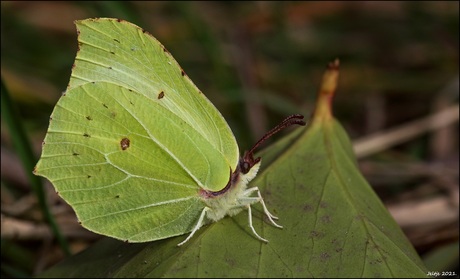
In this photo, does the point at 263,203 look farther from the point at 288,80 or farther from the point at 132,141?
the point at 288,80

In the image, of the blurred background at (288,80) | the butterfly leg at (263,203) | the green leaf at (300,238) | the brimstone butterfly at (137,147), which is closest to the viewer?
the green leaf at (300,238)

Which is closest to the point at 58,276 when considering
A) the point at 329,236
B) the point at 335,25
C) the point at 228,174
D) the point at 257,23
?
the point at 228,174

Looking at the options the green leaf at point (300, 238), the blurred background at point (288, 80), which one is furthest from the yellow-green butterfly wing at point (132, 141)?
the blurred background at point (288, 80)

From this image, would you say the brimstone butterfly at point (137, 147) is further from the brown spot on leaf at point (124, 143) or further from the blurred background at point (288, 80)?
the blurred background at point (288, 80)

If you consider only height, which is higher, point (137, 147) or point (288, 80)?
point (137, 147)

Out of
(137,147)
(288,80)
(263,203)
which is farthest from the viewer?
(288,80)

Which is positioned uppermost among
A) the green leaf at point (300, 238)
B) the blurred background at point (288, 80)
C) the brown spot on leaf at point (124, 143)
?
the brown spot on leaf at point (124, 143)

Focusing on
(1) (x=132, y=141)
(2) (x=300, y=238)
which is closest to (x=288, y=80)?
(1) (x=132, y=141)
